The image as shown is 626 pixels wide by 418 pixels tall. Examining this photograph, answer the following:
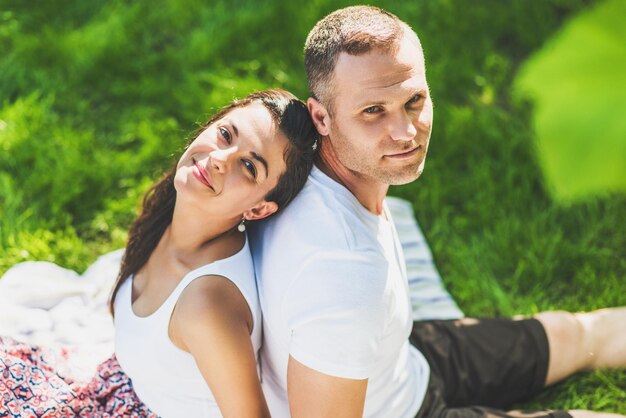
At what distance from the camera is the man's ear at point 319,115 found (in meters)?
2.17

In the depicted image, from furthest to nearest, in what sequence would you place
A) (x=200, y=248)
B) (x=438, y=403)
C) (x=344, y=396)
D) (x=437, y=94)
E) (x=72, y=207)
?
(x=437, y=94) < (x=72, y=207) < (x=438, y=403) < (x=200, y=248) < (x=344, y=396)

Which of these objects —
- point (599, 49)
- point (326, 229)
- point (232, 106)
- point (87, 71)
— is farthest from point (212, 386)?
point (87, 71)

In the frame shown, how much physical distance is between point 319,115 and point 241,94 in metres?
2.09

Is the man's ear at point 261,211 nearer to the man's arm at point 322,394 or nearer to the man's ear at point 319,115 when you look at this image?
the man's ear at point 319,115

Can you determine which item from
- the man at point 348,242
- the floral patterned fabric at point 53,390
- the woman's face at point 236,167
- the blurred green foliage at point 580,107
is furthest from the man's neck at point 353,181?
the blurred green foliage at point 580,107

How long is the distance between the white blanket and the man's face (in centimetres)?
129

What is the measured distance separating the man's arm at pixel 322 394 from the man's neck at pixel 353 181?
0.57 m

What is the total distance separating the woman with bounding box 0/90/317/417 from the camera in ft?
6.91

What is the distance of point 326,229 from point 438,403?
933 mm

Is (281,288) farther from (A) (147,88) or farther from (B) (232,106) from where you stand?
(A) (147,88)

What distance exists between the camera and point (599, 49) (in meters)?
0.60

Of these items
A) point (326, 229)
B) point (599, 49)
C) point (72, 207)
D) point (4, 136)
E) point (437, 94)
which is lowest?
point (72, 207)

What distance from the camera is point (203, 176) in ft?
7.25

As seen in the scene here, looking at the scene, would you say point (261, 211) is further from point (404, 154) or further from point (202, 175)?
point (404, 154)
